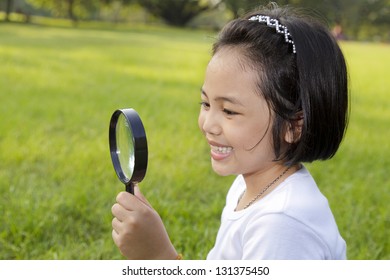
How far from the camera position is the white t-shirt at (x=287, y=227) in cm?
127

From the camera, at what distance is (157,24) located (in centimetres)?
4894

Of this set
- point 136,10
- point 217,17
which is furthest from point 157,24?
point 217,17

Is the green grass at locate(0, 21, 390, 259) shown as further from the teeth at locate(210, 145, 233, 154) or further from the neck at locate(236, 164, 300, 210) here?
the teeth at locate(210, 145, 233, 154)

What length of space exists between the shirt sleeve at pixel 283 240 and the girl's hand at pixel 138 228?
267mm

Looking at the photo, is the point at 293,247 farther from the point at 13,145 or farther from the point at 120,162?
the point at 13,145

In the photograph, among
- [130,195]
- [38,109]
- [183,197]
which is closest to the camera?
[130,195]

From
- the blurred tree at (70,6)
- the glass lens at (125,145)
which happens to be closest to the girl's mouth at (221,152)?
the glass lens at (125,145)

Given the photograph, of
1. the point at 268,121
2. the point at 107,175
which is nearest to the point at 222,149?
A: the point at 268,121

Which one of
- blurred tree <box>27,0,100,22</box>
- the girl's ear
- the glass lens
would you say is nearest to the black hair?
the girl's ear

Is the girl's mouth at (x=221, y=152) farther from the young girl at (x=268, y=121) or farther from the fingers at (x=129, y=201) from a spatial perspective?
the fingers at (x=129, y=201)

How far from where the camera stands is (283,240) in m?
1.26

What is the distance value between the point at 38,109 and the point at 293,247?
3987mm

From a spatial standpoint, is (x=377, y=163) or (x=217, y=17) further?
(x=217, y=17)

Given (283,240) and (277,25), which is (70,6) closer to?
(277,25)
